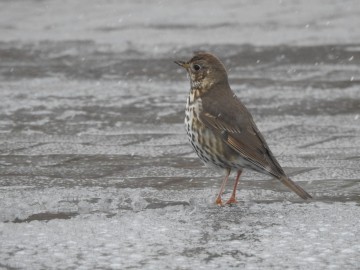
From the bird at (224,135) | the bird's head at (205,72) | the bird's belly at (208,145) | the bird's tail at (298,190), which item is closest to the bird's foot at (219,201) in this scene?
the bird at (224,135)

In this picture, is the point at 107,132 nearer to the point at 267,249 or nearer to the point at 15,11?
the point at 267,249

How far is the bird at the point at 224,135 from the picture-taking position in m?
7.33

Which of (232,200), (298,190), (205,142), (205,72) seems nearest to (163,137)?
(205,72)

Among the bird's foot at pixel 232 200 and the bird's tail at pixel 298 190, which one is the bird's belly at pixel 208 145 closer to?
the bird's foot at pixel 232 200

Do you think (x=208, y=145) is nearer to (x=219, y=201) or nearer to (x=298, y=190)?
(x=219, y=201)

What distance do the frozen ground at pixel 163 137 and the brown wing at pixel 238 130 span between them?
0.96ft

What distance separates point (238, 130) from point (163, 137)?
2494 mm

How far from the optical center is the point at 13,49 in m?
15.1

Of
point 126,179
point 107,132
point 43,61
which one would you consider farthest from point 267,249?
point 43,61

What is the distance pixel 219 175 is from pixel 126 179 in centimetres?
77

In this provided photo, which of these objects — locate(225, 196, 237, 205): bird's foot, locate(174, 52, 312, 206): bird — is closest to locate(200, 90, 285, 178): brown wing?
locate(174, 52, 312, 206): bird

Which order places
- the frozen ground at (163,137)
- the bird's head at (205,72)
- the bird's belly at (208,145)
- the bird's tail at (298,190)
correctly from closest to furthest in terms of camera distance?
1. the frozen ground at (163,137)
2. the bird's tail at (298,190)
3. the bird's belly at (208,145)
4. the bird's head at (205,72)

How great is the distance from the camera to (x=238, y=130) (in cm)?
748

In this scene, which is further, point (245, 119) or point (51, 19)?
point (51, 19)
